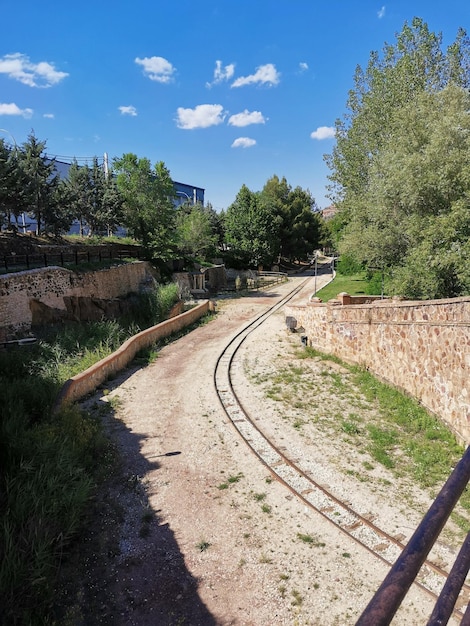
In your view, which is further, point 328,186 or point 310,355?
point 328,186

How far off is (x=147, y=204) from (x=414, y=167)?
2348 cm

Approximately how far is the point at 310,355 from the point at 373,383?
11.8 ft

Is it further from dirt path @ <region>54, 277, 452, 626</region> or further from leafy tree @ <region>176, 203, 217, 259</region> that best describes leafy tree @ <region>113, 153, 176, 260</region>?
dirt path @ <region>54, 277, 452, 626</region>

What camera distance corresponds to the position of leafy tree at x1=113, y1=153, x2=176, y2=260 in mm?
31953

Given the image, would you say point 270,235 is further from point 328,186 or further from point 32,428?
point 32,428

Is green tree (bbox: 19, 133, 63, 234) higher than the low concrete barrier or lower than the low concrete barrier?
higher

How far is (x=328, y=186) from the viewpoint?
28.6 m

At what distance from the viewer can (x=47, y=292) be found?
59.3ft

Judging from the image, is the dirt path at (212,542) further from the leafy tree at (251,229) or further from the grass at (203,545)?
the leafy tree at (251,229)

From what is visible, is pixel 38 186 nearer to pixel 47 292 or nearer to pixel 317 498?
pixel 47 292

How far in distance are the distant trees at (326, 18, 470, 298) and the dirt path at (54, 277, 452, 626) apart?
7221mm

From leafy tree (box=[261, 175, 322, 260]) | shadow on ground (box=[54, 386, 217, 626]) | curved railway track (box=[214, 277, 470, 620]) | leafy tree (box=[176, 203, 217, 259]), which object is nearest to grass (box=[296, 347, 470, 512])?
curved railway track (box=[214, 277, 470, 620])

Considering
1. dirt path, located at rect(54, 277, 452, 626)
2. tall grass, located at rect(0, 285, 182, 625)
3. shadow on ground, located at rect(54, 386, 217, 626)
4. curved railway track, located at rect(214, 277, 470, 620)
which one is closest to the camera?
tall grass, located at rect(0, 285, 182, 625)

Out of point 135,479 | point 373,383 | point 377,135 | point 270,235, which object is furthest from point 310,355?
point 270,235
